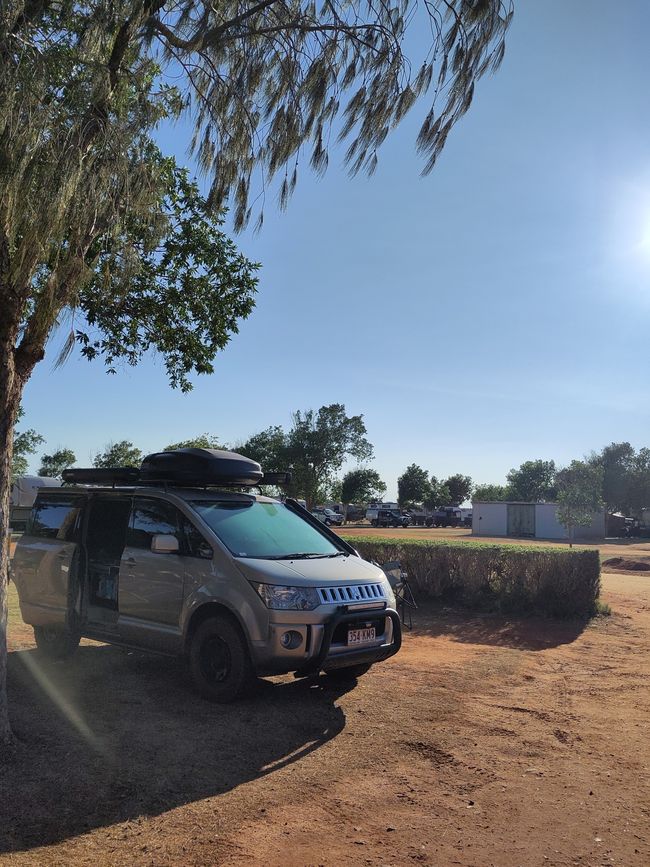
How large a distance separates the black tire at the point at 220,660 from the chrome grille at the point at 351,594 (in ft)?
2.45

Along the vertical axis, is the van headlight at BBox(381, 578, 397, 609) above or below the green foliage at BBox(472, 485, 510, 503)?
below

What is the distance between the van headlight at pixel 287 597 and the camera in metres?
5.68

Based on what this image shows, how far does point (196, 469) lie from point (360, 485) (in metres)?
64.3

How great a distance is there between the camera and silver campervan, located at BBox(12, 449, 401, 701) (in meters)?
5.73

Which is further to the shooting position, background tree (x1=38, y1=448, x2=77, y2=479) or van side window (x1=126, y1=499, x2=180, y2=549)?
background tree (x1=38, y1=448, x2=77, y2=479)

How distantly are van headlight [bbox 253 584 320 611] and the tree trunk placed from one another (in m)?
1.90

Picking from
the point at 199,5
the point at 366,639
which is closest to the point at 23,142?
the point at 199,5

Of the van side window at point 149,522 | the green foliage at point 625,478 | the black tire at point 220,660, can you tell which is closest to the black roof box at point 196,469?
the van side window at point 149,522

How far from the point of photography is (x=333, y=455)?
4850 cm

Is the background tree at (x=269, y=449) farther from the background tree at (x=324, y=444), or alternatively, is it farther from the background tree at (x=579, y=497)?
the background tree at (x=579, y=497)

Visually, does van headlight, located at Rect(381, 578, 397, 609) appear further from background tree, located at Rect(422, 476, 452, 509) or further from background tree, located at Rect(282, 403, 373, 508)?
background tree, located at Rect(422, 476, 452, 509)

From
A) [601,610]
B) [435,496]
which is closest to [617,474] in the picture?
[435,496]

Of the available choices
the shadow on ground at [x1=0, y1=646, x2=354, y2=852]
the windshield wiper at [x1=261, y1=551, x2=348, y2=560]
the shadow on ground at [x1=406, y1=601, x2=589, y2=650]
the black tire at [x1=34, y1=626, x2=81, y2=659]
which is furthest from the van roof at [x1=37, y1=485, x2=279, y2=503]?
the shadow on ground at [x1=406, y1=601, x2=589, y2=650]

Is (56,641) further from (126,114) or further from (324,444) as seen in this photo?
(324,444)
